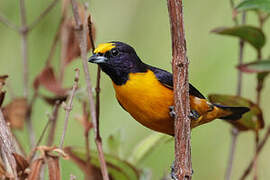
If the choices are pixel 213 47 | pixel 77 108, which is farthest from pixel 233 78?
pixel 77 108

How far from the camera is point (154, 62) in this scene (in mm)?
4258

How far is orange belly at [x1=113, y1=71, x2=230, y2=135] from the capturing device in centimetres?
237

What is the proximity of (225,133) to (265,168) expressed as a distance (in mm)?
469

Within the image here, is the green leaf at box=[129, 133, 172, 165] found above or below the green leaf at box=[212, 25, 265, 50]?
below

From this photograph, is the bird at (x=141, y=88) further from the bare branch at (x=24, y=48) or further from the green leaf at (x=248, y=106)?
the bare branch at (x=24, y=48)

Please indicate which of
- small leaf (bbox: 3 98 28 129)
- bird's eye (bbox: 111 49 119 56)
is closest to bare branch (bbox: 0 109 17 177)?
small leaf (bbox: 3 98 28 129)

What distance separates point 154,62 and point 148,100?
1901 mm

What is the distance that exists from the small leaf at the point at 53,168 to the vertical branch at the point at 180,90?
0.40 m

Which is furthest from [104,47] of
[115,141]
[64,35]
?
[115,141]

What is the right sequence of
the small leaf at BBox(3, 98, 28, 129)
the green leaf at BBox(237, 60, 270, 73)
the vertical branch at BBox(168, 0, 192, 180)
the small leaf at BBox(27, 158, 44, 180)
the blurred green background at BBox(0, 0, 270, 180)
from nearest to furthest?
1. the vertical branch at BBox(168, 0, 192, 180)
2. the small leaf at BBox(27, 158, 44, 180)
3. the green leaf at BBox(237, 60, 270, 73)
4. the small leaf at BBox(3, 98, 28, 129)
5. the blurred green background at BBox(0, 0, 270, 180)

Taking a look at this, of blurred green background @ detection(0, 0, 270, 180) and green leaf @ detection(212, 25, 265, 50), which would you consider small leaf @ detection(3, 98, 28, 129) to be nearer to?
green leaf @ detection(212, 25, 265, 50)

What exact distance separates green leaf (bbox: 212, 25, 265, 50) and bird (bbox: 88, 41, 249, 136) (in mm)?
300

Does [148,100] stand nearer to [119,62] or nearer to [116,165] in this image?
[119,62]

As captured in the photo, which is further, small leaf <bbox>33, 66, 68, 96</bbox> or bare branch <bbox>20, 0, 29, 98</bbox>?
bare branch <bbox>20, 0, 29, 98</bbox>
